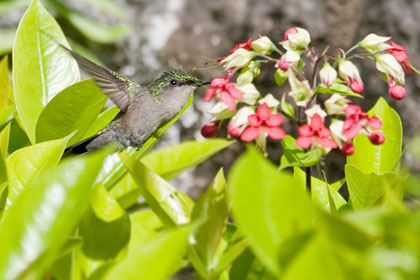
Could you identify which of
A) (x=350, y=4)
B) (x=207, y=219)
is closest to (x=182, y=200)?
(x=207, y=219)

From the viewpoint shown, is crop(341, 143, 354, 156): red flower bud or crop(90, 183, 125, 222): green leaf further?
crop(341, 143, 354, 156): red flower bud

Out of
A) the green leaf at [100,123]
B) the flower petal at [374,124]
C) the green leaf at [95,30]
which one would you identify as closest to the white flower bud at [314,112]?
the flower petal at [374,124]

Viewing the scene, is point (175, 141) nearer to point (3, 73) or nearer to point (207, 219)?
point (3, 73)

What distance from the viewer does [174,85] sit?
258 cm

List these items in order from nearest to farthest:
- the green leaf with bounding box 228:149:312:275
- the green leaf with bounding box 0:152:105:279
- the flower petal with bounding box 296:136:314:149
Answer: the green leaf with bounding box 228:149:312:275
the green leaf with bounding box 0:152:105:279
the flower petal with bounding box 296:136:314:149

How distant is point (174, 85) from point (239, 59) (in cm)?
84

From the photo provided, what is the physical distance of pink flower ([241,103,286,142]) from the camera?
1.58 metres

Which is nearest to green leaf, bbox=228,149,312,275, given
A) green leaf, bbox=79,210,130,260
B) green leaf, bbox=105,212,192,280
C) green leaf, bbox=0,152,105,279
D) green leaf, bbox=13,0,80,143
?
green leaf, bbox=105,212,192,280

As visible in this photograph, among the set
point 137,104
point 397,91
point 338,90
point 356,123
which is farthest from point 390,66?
point 137,104

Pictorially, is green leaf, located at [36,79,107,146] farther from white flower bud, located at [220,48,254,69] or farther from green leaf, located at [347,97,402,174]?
green leaf, located at [347,97,402,174]

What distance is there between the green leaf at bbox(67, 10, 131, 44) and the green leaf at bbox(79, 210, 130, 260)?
3.77 metres

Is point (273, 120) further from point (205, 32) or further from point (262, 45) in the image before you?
point (205, 32)

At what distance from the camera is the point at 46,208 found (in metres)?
1.11

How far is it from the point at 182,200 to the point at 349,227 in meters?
0.59
